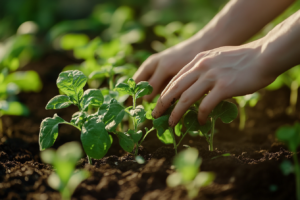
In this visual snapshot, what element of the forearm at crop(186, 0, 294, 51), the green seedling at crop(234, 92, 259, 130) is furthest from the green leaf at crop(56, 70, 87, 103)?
the green seedling at crop(234, 92, 259, 130)

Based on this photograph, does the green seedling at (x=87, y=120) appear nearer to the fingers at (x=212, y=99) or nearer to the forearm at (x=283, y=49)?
the fingers at (x=212, y=99)

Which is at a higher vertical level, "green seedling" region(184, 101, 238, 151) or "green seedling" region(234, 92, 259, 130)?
"green seedling" region(184, 101, 238, 151)

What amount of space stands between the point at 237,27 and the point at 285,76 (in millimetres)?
780

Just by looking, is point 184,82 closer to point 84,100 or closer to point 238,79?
point 238,79

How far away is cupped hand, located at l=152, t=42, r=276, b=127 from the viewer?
1072mm

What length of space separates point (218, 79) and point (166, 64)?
52cm

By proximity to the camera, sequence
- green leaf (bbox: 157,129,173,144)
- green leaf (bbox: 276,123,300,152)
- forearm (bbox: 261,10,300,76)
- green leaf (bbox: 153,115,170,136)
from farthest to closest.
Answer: green leaf (bbox: 157,129,173,144), green leaf (bbox: 153,115,170,136), forearm (bbox: 261,10,300,76), green leaf (bbox: 276,123,300,152)

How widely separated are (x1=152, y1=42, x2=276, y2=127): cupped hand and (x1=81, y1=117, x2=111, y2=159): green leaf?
273mm

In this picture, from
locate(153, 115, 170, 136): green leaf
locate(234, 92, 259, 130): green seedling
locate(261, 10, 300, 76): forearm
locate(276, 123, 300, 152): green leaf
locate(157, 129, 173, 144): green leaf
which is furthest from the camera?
locate(234, 92, 259, 130): green seedling

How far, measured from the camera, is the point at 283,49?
1057 millimetres

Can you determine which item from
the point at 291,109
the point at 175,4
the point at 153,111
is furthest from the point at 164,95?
the point at 175,4

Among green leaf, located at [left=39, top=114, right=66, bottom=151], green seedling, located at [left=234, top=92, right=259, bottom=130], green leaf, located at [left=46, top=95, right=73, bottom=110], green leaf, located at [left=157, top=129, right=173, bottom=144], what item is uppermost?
green leaf, located at [left=46, top=95, right=73, bottom=110]

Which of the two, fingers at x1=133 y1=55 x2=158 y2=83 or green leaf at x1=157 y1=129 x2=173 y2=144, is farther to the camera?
fingers at x1=133 y1=55 x2=158 y2=83

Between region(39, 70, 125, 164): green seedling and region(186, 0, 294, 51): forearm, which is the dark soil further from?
region(186, 0, 294, 51): forearm
